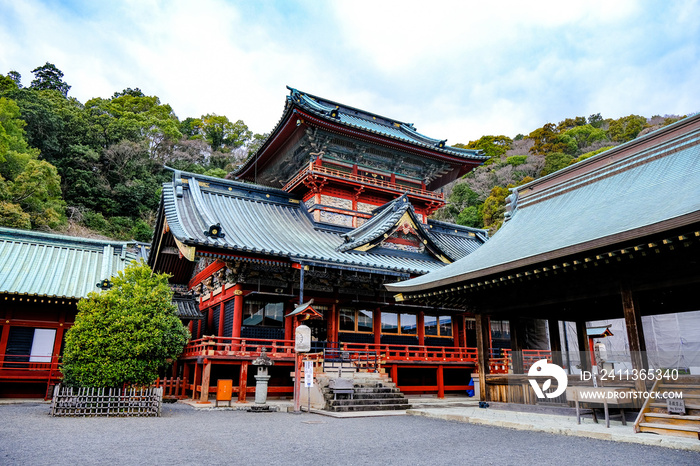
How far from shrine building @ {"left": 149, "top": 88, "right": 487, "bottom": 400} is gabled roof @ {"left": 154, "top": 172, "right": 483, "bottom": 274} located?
0.23ft

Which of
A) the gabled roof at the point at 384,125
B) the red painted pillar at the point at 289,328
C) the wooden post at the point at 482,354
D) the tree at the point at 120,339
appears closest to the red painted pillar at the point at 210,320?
the red painted pillar at the point at 289,328

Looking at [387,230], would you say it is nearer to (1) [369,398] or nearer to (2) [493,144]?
(1) [369,398]

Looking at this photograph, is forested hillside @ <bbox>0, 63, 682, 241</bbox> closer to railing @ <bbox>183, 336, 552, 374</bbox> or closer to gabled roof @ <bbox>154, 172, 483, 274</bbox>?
gabled roof @ <bbox>154, 172, 483, 274</bbox>

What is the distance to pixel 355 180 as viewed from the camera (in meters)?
21.9

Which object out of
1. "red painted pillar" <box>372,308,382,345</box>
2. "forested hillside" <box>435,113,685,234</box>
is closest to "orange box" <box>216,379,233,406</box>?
"red painted pillar" <box>372,308,382,345</box>

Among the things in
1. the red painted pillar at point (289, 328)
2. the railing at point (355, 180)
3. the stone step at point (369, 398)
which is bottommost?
the stone step at point (369, 398)

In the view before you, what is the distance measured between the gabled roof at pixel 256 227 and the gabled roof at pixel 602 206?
4563 millimetres

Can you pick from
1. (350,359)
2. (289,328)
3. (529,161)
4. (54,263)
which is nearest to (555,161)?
(529,161)

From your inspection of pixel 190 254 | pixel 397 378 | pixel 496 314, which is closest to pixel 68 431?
pixel 190 254

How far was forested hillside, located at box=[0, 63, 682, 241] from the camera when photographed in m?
32.9

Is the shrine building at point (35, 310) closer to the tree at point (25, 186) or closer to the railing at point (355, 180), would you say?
the railing at point (355, 180)

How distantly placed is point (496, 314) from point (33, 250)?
1989 cm

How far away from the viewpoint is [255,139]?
59.5 meters

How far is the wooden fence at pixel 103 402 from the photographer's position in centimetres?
1084
